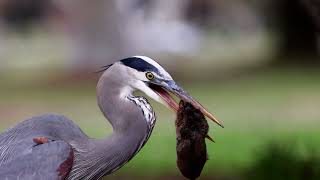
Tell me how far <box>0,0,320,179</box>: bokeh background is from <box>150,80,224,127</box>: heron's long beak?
236cm

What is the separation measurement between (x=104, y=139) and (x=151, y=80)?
458 millimetres

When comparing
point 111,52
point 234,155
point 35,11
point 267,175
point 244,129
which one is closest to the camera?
point 267,175

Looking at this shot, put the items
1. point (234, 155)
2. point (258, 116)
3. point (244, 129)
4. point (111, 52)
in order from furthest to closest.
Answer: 1. point (111, 52)
2. point (258, 116)
3. point (244, 129)
4. point (234, 155)

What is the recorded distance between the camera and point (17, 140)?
5969 mm

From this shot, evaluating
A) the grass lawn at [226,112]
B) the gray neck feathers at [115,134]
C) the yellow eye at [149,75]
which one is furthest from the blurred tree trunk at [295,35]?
the yellow eye at [149,75]

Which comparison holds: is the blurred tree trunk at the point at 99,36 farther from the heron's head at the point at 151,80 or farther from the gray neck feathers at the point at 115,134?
the heron's head at the point at 151,80

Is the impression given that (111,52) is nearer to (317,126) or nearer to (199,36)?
(317,126)

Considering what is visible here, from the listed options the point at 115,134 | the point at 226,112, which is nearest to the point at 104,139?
the point at 115,134

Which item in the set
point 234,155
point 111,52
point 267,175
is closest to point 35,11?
point 111,52

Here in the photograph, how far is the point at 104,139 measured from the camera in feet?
20.1

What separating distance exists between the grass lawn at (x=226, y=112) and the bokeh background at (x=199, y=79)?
0.06ft

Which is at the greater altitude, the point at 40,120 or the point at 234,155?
the point at 40,120

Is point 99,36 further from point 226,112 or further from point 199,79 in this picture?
point 226,112

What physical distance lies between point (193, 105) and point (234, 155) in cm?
503
